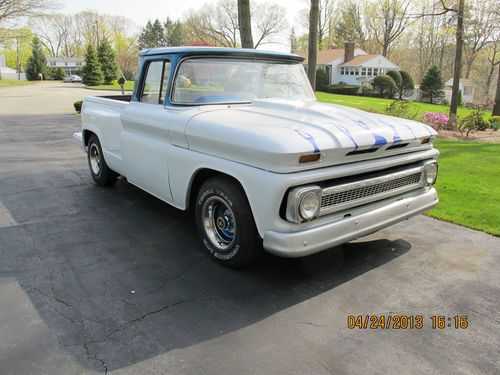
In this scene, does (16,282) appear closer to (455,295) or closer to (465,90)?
(455,295)

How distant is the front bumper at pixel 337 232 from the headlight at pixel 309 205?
0.37ft

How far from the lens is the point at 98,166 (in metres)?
6.47

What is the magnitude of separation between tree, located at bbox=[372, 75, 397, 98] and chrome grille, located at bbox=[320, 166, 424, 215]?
41232 millimetres

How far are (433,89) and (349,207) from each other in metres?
43.4

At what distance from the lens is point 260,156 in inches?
123

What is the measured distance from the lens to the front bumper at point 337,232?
3.08 m

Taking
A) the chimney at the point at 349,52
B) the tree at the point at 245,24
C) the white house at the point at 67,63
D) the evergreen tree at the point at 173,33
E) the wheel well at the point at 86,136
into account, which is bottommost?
the wheel well at the point at 86,136

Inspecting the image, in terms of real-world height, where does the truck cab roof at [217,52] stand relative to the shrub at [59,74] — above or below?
below

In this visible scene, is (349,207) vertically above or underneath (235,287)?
above

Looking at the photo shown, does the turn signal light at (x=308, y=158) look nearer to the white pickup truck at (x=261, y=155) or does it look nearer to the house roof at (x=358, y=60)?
the white pickup truck at (x=261, y=155)

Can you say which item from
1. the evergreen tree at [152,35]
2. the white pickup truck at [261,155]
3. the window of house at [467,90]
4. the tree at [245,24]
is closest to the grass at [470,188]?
the white pickup truck at [261,155]

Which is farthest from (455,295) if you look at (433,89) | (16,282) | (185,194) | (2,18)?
(2,18)

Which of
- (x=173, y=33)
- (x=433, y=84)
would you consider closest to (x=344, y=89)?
(x=433, y=84)

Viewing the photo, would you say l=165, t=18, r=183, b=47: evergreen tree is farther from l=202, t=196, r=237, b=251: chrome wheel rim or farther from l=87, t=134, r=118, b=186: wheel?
l=202, t=196, r=237, b=251: chrome wheel rim
